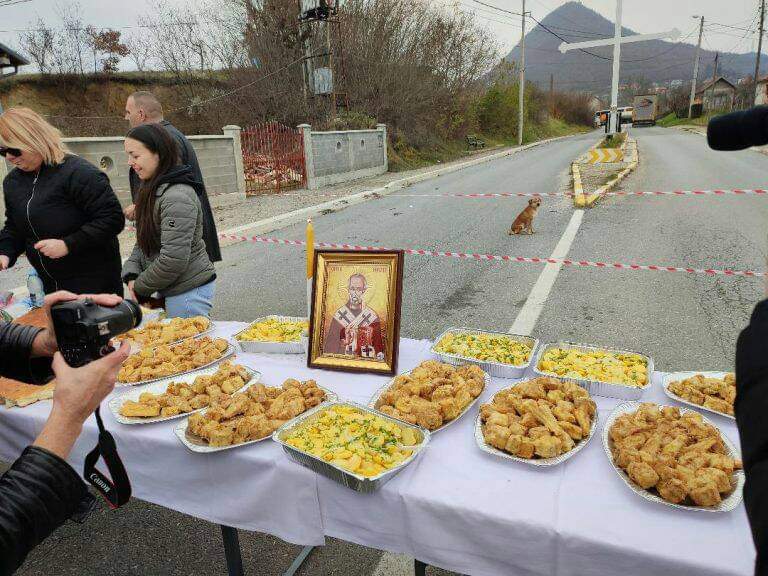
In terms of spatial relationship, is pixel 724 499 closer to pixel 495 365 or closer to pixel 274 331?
pixel 495 365

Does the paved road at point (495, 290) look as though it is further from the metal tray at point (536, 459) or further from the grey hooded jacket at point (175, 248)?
the grey hooded jacket at point (175, 248)

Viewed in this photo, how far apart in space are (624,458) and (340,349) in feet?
4.20

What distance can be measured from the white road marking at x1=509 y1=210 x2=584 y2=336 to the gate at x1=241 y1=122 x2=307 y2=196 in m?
10.2

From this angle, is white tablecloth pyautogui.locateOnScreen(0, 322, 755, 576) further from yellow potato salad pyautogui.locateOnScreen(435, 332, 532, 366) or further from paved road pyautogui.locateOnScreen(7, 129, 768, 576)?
paved road pyautogui.locateOnScreen(7, 129, 768, 576)

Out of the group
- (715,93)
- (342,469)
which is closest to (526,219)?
(342,469)

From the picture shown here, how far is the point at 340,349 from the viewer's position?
7.75ft

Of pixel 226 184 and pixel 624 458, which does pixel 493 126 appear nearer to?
pixel 226 184

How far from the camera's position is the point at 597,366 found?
2.12 metres

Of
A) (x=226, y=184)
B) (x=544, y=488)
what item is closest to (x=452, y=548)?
(x=544, y=488)

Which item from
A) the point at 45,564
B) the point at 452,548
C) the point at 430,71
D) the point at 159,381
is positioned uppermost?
the point at 430,71

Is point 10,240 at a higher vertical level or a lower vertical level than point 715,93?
lower

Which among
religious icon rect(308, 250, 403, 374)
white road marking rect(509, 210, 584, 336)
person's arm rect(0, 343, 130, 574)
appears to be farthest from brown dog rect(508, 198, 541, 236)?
person's arm rect(0, 343, 130, 574)

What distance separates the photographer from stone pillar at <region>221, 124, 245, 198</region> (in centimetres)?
1455

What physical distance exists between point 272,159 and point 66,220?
13625mm
